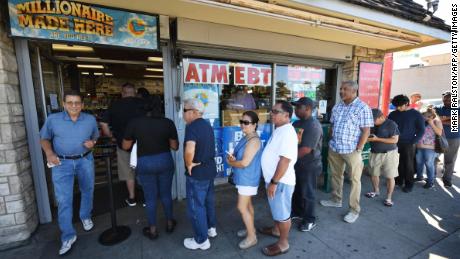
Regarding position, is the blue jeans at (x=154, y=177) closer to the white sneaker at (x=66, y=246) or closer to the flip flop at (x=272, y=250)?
the white sneaker at (x=66, y=246)

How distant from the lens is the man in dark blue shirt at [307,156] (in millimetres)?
2812

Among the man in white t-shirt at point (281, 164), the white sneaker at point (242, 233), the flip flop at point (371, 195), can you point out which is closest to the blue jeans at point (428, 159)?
the flip flop at point (371, 195)

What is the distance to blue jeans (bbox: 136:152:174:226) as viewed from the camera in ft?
8.48

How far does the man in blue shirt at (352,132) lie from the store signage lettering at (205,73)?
206 cm

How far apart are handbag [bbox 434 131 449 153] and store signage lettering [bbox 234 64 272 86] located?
3421mm

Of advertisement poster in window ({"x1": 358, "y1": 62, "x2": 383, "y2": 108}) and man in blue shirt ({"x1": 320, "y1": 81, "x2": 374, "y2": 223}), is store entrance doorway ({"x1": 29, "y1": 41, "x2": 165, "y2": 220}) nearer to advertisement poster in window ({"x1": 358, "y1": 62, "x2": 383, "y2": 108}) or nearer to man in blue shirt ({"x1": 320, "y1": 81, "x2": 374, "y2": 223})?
man in blue shirt ({"x1": 320, "y1": 81, "x2": 374, "y2": 223})

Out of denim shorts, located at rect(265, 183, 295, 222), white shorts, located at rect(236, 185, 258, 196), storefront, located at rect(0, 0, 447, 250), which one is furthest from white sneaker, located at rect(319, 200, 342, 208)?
white shorts, located at rect(236, 185, 258, 196)

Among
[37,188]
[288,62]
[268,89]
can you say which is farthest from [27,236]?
[288,62]

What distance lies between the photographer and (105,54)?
519cm

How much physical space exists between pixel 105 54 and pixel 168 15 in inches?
103

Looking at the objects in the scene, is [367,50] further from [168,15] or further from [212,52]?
[168,15]

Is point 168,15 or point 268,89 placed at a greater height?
point 168,15

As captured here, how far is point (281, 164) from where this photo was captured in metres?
2.25

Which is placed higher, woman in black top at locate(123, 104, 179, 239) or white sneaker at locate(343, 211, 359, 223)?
woman in black top at locate(123, 104, 179, 239)
